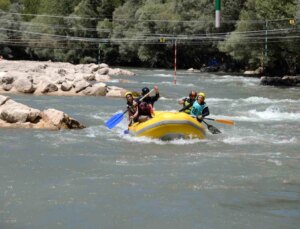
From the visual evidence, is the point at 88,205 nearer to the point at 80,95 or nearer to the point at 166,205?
the point at 166,205

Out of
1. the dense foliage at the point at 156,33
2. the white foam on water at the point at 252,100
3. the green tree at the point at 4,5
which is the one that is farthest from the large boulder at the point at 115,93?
the green tree at the point at 4,5

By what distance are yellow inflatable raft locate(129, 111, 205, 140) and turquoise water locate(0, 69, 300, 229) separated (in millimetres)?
163

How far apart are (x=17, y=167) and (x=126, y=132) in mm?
4173

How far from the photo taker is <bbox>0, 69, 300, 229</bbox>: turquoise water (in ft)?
24.4

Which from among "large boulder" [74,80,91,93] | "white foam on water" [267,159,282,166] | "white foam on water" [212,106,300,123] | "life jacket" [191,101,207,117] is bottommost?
"white foam on water" [212,106,300,123]

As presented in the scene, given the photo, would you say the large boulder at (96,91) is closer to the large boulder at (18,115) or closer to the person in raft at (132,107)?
the large boulder at (18,115)

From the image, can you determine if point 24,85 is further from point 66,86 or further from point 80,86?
point 80,86

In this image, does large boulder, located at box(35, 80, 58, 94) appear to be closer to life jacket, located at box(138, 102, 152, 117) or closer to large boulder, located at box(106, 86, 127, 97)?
large boulder, located at box(106, 86, 127, 97)

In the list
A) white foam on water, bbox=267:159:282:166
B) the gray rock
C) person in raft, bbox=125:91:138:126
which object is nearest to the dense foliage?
the gray rock

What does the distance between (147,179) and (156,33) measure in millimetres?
51159

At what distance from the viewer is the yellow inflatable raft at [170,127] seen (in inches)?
499

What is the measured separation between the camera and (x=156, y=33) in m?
59.6

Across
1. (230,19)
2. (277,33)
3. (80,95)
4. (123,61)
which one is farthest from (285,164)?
(123,61)

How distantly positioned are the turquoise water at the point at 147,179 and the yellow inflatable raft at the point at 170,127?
0.53 ft
